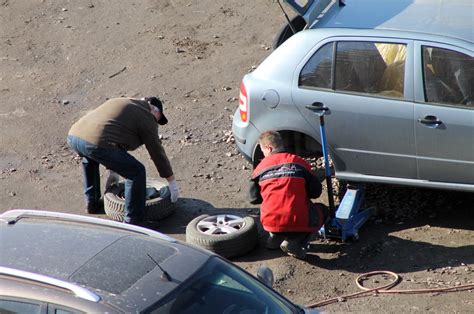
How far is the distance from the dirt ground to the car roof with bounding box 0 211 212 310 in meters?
2.58

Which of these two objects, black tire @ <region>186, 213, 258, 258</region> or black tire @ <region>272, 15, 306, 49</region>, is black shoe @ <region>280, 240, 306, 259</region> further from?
black tire @ <region>272, 15, 306, 49</region>

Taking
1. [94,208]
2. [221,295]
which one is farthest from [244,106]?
[221,295]

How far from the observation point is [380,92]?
27.3 feet

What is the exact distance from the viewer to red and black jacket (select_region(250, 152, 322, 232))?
7.90m

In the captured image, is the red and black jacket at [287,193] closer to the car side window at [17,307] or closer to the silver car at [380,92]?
the silver car at [380,92]

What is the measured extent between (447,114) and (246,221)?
210cm

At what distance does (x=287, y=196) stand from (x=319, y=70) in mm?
1383

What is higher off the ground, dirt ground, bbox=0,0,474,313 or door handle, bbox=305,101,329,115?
door handle, bbox=305,101,329,115

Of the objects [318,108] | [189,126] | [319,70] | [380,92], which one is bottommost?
[189,126]

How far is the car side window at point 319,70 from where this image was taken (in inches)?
334

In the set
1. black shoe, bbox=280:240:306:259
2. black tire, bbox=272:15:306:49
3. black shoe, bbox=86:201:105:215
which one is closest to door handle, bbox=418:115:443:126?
black shoe, bbox=280:240:306:259

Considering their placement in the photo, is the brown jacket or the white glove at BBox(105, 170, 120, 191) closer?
the brown jacket

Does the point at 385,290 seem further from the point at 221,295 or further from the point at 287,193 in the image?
the point at 221,295

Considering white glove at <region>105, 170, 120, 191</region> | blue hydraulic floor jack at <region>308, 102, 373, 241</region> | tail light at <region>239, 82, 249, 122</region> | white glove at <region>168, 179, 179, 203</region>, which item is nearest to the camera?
blue hydraulic floor jack at <region>308, 102, 373, 241</region>
